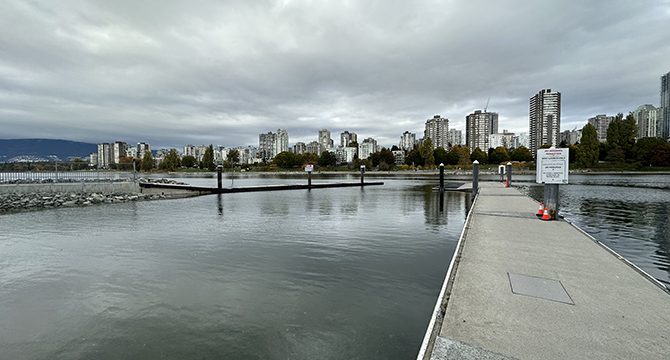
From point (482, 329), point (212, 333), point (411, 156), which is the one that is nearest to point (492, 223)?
point (482, 329)

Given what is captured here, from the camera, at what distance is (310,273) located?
6.24 metres

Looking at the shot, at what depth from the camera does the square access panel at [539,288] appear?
412 cm

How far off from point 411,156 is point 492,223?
131 m

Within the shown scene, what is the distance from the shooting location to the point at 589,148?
292ft

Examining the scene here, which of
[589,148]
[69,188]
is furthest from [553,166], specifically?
[589,148]

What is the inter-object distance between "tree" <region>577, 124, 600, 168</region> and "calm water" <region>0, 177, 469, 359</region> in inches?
4070

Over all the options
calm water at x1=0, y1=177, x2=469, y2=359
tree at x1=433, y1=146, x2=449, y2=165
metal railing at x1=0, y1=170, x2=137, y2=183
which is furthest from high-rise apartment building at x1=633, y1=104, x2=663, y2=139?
metal railing at x1=0, y1=170, x2=137, y2=183

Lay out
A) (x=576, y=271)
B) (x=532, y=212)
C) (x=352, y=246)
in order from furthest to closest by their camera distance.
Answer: (x=532, y=212)
(x=352, y=246)
(x=576, y=271)

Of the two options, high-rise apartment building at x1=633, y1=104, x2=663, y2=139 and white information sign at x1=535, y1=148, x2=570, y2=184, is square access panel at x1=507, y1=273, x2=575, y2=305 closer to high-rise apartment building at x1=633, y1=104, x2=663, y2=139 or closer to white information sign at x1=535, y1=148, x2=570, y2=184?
white information sign at x1=535, y1=148, x2=570, y2=184

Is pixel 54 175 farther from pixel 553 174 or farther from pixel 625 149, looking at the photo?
pixel 625 149

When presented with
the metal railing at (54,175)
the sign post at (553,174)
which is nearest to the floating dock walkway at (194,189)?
the metal railing at (54,175)

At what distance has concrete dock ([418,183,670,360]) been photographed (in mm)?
2889

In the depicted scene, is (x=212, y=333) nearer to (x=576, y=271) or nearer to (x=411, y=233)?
(x=576, y=271)

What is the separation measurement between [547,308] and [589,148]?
110 metres
